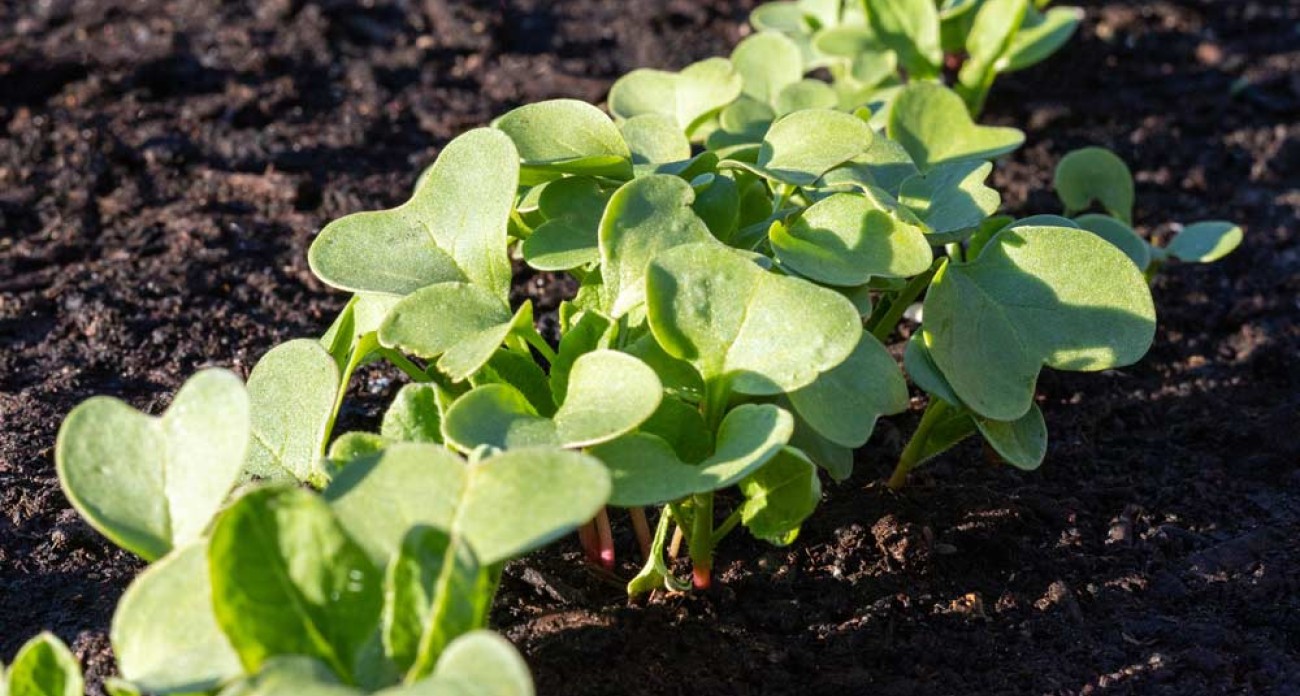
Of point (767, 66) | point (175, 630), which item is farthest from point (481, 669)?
point (767, 66)

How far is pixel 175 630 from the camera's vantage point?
103 cm

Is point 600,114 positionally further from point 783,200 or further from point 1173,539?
point 1173,539

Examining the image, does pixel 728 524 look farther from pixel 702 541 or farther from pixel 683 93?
pixel 683 93

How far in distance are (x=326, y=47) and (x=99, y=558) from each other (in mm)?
→ 1479

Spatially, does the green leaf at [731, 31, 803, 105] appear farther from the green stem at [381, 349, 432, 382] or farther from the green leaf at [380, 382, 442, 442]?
the green leaf at [380, 382, 442, 442]

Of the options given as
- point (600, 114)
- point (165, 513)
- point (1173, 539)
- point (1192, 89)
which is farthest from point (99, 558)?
point (1192, 89)

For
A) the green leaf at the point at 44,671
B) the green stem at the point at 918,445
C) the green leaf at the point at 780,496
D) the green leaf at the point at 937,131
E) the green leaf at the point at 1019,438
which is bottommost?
the green stem at the point at 918,445

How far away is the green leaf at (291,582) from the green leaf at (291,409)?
0.97 feet

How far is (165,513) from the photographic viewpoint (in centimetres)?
112

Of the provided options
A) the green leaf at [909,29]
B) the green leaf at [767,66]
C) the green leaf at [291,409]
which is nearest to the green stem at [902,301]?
the green leaf at [767,66]

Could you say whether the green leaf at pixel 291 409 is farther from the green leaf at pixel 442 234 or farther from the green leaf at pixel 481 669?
the green leaf at pixel 481 669

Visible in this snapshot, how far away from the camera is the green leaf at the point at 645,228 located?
1339 millimetres

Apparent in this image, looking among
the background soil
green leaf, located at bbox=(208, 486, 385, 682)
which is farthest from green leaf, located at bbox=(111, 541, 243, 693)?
the background soil

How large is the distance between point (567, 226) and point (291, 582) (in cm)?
58
